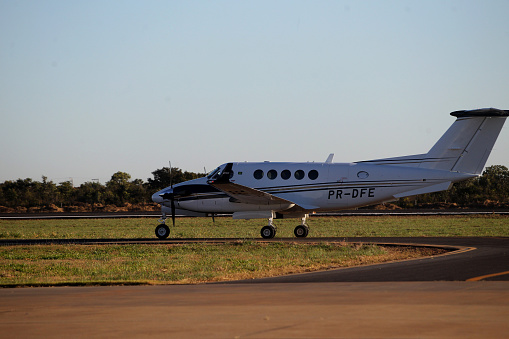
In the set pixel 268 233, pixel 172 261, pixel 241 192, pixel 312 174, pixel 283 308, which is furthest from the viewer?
pixel 312 174

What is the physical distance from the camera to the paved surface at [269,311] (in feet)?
26.7

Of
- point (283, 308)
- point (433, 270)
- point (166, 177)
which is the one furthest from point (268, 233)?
point (166, 177)

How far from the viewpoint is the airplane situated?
29.5 meters

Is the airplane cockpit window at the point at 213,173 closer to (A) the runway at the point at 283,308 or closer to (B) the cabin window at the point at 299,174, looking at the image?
(B) the cabin window at the point at 299,174

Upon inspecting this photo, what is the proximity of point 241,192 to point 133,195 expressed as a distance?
216 ft

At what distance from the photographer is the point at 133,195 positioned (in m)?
93.6

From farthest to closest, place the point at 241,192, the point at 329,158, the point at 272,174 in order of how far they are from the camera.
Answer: the point at 329,158
the point at 272,174
the point at 241,192

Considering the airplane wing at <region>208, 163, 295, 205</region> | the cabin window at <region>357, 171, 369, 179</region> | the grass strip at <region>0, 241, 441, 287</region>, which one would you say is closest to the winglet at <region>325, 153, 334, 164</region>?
the cabin window at <region>357, 171, 369, 179</region>

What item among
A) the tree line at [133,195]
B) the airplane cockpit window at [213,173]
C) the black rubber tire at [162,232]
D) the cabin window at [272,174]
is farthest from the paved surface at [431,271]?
the tree line at [133,195]

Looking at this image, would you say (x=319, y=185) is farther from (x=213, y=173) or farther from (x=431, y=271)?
(x=431, y=271)

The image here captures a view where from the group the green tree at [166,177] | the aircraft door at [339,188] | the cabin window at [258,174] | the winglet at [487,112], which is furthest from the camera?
the green tree at [166,177]

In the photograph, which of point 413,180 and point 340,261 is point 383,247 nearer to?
point 340,261

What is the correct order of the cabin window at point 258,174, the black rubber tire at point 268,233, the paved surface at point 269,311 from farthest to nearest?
the cabin window at point 258,174 < the black rubber tire at point 268,233 < the paved surface at point 269,311

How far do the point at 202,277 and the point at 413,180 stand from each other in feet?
53.6
